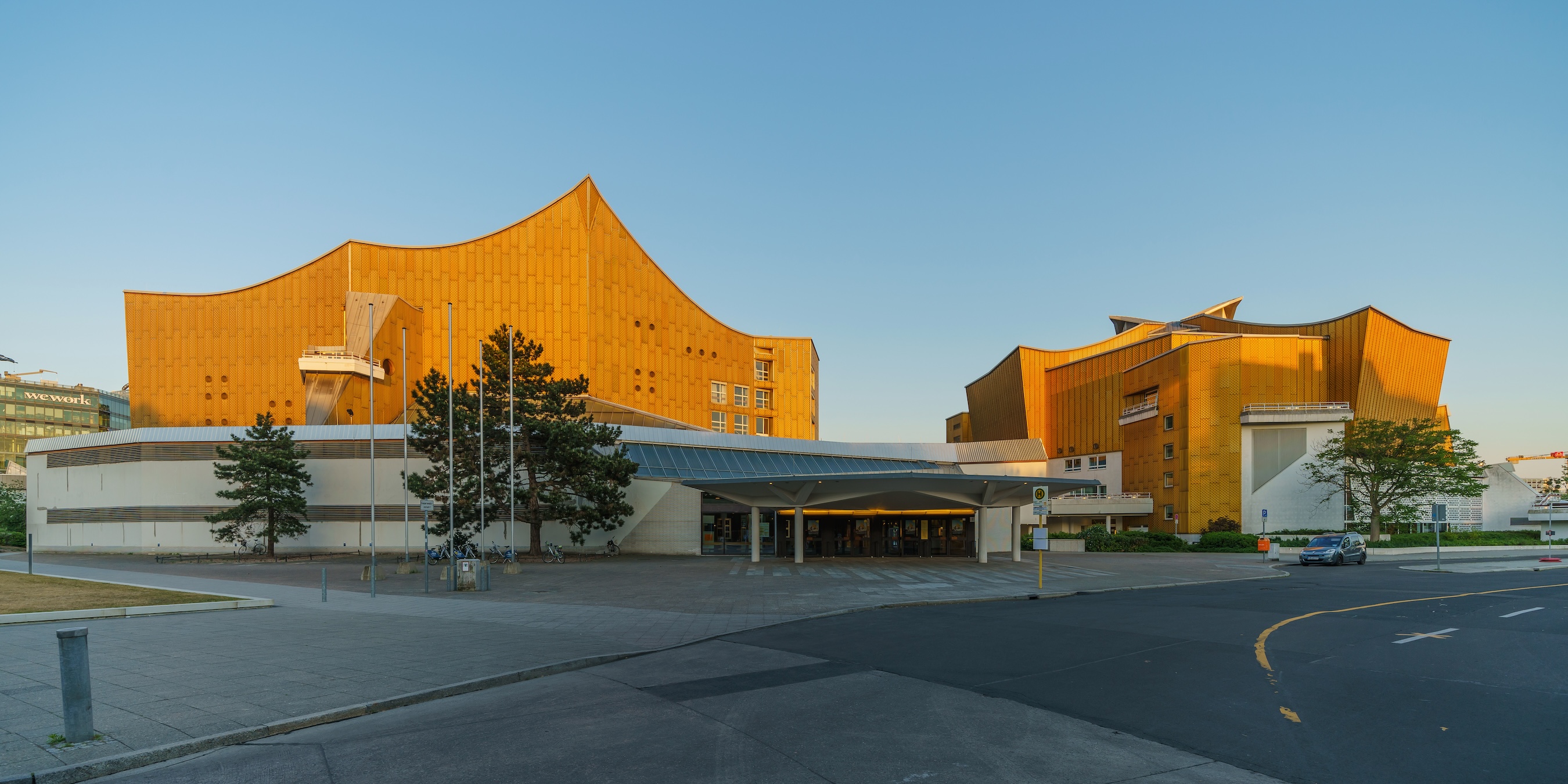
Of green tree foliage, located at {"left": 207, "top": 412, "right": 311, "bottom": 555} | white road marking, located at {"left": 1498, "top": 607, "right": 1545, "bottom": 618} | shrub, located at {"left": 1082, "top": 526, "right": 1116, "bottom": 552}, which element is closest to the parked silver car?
shrub, located at {"left": 1082, "top": 526, "right": 1116, "bottom": 552}

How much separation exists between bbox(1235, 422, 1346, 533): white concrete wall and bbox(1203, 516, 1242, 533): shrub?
2.63 feet

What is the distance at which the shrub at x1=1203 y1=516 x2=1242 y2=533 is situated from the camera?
2314 inches

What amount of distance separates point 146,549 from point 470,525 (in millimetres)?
21225

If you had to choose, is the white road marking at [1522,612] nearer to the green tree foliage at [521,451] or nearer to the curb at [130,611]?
the curb at [130,611]

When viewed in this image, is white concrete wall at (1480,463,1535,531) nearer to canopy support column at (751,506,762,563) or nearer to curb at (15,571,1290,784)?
canopy support column at (751,506,762,563)

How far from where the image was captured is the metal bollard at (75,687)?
24.9 ft

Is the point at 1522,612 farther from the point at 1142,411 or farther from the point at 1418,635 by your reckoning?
the point at 1142,411

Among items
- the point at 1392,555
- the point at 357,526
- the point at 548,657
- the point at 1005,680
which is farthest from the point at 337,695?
the point at 1392,555

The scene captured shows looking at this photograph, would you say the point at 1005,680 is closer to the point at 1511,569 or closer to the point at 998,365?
the point at 1511,569

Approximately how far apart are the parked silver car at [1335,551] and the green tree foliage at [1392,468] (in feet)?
51.0

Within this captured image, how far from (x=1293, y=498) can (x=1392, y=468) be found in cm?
687

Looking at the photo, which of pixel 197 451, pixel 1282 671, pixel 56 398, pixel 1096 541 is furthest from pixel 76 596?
pixel 56 398

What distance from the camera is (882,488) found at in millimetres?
36125

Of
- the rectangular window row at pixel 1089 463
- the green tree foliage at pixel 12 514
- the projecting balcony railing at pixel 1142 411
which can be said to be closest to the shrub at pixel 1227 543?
the projecting balcony railing at pixel 1142 411
